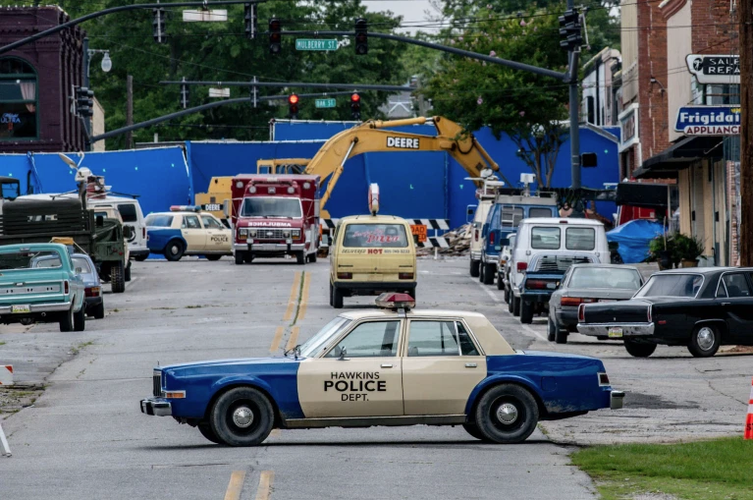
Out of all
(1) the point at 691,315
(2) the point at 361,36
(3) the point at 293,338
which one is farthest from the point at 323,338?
(2) the point at 361,36

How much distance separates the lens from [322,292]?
3728cm

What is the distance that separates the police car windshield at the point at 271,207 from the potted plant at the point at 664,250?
11.4 metres

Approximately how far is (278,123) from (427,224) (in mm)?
26208

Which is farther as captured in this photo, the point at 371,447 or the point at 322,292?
the point at 322,292

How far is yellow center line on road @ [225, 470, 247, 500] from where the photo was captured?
11188 mm

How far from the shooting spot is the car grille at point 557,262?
31.2 m

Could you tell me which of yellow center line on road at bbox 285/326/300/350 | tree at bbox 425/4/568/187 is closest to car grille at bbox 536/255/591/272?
yellow center line on road at bbox 285/326/300/350

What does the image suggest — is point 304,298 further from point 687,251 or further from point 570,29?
point 687,251

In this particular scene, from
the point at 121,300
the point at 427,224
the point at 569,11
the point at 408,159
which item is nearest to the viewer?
the point at 121,300

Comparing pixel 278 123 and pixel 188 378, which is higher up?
pixel 278 123

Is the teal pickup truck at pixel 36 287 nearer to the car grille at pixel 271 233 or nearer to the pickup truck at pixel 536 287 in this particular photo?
the pickup truck at pixel 536 287

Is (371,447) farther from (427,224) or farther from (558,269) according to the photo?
(427,224)

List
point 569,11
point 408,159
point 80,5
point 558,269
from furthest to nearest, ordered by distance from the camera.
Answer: point 80,5 < point 408,159 < point 569,11 < point 558,269

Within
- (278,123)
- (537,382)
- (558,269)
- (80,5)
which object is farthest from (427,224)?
(80,5)
